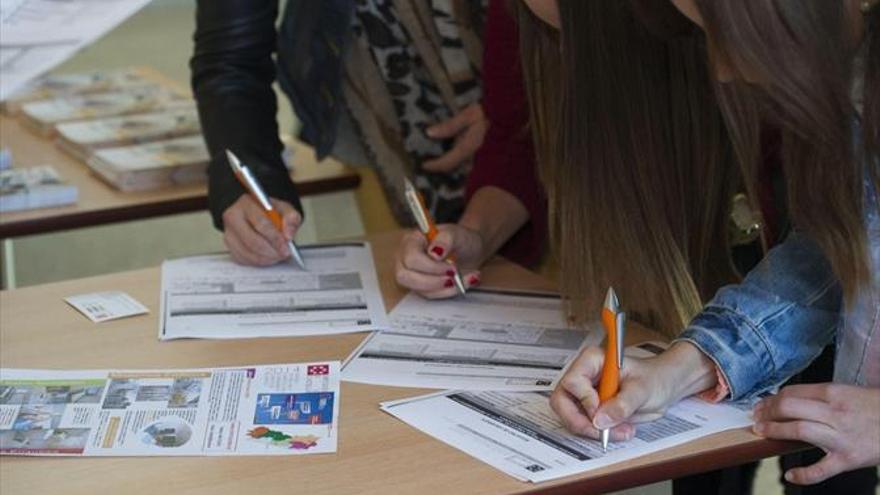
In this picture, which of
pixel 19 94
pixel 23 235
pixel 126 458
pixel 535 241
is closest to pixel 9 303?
pixel 23 235

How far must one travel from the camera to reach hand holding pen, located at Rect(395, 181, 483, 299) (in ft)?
5.74

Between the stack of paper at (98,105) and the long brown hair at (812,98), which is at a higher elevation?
the long brown hair at (812,98)

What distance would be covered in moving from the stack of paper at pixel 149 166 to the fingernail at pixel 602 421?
1.12m

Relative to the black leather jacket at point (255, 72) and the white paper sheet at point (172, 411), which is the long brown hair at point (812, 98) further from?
the black leather jacket at point (255, 72)

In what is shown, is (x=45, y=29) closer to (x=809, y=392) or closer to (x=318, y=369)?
(x=318, y=369)

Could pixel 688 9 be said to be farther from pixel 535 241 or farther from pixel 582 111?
pixel 535 241

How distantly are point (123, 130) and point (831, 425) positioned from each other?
5.07 feet

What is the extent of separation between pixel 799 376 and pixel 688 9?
46 centimetres

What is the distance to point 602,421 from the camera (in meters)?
1.32

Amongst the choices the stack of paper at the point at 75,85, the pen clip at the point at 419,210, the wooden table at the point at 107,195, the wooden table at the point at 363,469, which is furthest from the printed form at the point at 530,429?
the stack of paper at the point at 75,85

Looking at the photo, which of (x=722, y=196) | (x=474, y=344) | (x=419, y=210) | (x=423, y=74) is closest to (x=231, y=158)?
(x=419, y=210)

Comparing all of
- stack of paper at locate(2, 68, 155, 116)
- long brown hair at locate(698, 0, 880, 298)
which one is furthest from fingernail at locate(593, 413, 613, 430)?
stack of paper at locate(2, 68, 155, 116)

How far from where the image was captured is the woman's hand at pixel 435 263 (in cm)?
175

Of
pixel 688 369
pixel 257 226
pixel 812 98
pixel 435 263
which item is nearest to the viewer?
pixel 812 98
